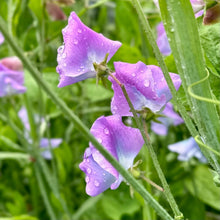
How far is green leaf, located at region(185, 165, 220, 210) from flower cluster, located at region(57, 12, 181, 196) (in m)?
0.54

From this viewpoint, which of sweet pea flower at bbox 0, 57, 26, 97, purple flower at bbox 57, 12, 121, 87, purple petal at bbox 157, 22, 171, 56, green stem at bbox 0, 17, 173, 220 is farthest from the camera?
sweet pea flower at bbox 0, 57, 26, 97

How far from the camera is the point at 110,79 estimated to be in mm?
438

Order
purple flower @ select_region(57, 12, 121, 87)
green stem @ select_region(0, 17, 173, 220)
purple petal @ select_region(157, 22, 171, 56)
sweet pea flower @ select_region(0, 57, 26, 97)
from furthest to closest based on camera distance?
sweet pea flower @ select_region(0, 57, 26, 97) → purple petal @ select_region(157, 22, 171, 56) → purple flower @ select_region(57, 12, 121, 87) → green stem @ select_region(0, 17, 173, 220)

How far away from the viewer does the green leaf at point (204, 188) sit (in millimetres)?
985

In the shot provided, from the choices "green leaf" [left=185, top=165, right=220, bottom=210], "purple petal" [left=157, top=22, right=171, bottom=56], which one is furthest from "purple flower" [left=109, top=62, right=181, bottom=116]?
"green leaf" [left=185, top=165, right=220, bottom=210]

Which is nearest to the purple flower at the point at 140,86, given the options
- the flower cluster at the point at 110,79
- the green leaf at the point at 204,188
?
the flower cluster at the point at 110,79

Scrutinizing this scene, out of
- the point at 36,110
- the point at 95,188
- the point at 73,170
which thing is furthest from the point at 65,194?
the point at 95,188

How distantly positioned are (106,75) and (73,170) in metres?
0.88

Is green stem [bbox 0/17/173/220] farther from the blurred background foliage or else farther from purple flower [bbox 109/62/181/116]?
the blurred background foliage

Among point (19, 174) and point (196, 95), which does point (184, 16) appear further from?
point (19, 174)

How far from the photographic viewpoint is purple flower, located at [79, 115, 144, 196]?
1.40ft

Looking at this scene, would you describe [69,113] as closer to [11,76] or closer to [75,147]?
[11,76]

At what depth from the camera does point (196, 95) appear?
1.22 feet

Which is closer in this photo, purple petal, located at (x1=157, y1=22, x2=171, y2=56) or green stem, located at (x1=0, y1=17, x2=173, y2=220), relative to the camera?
green stem, located at (x1=0, y1=17, x2=173, y2=220)
